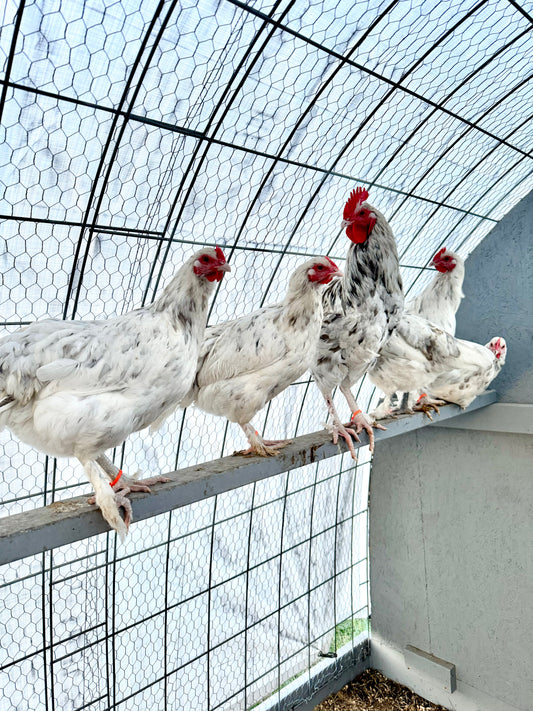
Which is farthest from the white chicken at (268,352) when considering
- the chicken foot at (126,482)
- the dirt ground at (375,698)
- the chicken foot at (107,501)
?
the dirt ground at (375,698)

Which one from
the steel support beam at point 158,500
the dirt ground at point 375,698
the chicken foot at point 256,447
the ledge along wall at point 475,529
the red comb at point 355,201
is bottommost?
the dirt ground at point 375,698

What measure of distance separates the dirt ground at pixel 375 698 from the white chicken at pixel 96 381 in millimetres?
5510

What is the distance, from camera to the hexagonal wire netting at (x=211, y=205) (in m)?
3.34

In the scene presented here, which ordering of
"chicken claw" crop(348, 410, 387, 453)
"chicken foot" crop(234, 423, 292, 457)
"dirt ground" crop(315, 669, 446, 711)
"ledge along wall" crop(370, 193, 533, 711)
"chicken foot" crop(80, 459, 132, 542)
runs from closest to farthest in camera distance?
"chicken foot" crop(80, 459, 132, 542) < "chicken foot" crop(234, 423, 292, 457) < "chicken claw" crop(348, 410, 387, 453) < "ledge along wall" crop(370, 193, 533, 711) < "dirt ground" crop(315, 669, 446, 711)

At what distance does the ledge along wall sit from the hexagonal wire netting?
2.96 feet

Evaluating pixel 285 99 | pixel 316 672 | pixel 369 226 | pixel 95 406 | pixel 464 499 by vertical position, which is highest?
pixel 285 99

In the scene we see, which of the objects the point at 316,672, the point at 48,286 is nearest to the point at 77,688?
the point at 316,672

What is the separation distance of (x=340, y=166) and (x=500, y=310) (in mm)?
2953

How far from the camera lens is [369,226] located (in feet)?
11.8

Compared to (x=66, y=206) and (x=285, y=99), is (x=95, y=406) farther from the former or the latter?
(x=285, y=99)

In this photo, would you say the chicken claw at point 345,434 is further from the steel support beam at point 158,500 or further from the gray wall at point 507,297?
the gray wall at point 507,297

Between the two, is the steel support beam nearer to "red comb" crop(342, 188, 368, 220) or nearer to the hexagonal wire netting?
"red comb" crop(342, 188, 368, 220)

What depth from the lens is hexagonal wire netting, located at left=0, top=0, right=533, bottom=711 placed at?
3.34m

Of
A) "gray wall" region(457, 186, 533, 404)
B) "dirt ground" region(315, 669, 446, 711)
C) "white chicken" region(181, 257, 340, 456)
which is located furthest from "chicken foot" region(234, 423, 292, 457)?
"dirt ground" region(315, 669, 446, 711)
